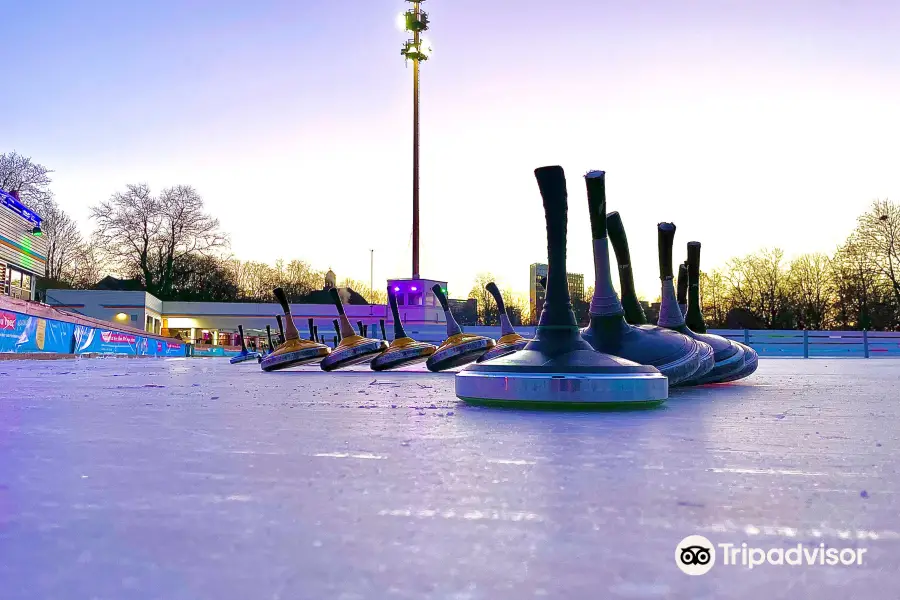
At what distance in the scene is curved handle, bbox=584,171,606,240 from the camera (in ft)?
7.77

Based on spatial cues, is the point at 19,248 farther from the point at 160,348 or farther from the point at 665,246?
the point at 665,246

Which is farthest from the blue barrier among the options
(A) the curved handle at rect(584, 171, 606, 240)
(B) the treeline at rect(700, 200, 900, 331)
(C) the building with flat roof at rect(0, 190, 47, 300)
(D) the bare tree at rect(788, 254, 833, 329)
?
(D) the bare tree at rect(788, 254, 833, 329)

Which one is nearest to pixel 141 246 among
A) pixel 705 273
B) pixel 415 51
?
pixel 415 51

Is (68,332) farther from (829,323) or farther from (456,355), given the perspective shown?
(829,323)

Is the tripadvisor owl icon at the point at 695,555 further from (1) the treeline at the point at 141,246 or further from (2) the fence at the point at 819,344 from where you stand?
(1) the treeline at the point at 141,246

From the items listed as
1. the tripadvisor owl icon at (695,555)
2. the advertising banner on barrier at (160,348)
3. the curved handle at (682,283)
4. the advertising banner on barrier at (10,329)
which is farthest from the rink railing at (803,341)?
the tripadvisor owl icon at (695,555)

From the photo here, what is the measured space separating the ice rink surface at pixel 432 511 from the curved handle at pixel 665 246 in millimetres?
2066

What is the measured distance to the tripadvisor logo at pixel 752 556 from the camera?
19.7 inches

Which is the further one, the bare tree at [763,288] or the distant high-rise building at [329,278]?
the distant high-rise building at [329,278]

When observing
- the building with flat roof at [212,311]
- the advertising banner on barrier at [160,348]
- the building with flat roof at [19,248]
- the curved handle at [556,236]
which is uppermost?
the building with flat roof at [19,248]

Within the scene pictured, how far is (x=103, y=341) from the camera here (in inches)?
897

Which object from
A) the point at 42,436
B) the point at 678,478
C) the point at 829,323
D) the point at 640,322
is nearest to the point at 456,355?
the point at 640,322

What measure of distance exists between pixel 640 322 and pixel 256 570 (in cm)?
285

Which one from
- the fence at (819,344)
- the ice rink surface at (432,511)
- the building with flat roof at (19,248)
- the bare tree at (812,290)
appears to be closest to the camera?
the ice rink surface at (432,511)
